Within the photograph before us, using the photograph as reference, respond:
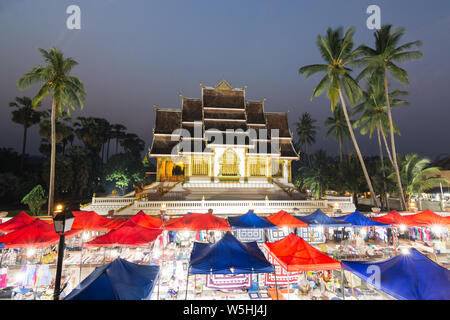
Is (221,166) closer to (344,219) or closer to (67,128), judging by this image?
(344,219)

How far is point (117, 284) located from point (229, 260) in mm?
3256

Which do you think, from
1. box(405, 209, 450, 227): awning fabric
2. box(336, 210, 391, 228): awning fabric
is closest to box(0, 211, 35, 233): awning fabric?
box(336, 210, 391, 228): awning fabric

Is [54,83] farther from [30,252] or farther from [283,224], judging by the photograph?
[283,224]

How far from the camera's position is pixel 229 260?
7.02m

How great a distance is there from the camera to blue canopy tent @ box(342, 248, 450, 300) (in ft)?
17.0

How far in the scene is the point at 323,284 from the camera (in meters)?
7.89

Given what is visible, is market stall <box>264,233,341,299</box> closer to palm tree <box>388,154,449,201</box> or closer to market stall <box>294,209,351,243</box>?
market stall <box>294,209,351,243</box>

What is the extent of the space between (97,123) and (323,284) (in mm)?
48013

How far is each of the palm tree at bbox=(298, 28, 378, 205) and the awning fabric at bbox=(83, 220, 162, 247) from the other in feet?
68.2

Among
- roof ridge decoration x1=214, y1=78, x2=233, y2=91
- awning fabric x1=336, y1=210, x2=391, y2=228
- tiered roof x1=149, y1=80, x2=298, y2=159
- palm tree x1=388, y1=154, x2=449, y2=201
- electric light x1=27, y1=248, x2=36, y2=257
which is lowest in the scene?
electric light x1=27, y1=248, x2=36, y2=257

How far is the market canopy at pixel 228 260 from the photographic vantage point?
6750mm

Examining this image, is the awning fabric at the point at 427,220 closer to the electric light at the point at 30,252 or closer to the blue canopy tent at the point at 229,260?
the blue canopy tent at the point at 229,260
